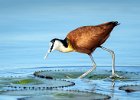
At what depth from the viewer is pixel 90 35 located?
21375 mm

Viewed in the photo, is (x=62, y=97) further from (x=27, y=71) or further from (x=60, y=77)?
(x=27, y=71)

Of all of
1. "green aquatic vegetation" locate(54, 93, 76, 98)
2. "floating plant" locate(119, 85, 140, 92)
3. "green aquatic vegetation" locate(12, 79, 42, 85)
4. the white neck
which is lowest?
"green aquatic vegetation" locate(54, 93, 76, 98)

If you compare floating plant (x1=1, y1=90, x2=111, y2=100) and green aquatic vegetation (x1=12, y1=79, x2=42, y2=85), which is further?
green aquatic vegetation (x1=12, y1=79, x2=42, y2=85)

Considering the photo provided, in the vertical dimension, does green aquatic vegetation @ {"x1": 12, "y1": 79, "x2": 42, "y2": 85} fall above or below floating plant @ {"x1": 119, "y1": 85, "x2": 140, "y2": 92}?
above

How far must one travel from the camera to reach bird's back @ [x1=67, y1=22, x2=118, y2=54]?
21.3 metres

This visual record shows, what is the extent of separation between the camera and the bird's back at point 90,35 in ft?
70.0

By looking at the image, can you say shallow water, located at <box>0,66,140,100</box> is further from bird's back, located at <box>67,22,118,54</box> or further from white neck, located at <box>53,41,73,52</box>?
bird's back, located at <box>67,22,118,54</box>

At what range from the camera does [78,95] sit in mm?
16781

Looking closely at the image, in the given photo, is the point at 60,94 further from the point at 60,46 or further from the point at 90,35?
the point at 60,46

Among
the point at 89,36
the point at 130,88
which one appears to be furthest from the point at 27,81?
the point at 130,88

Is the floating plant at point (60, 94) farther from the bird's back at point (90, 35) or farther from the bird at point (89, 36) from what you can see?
the bird's back at point (90, 35)

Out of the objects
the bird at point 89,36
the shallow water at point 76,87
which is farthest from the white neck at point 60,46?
the shallow water at point 76,87

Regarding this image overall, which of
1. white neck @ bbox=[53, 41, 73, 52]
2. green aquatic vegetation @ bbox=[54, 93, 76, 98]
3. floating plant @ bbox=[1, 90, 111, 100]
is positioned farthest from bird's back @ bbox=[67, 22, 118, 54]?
green aquatic vegetation @ bbox=[54, 93, 76, 98]

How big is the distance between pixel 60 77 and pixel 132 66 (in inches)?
138
